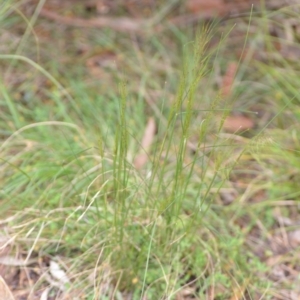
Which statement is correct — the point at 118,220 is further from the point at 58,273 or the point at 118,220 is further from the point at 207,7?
the point at 207,7

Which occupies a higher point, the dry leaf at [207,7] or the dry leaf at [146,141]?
the dry leaf at [207,7]

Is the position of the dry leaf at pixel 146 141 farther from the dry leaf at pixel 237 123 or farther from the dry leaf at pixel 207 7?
the dry leaf at pixel 207 7

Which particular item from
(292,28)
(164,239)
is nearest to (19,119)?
(164,239)

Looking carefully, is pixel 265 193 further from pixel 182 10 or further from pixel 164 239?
pixel 182 10

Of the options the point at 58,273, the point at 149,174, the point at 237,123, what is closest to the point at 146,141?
the point at 149,174

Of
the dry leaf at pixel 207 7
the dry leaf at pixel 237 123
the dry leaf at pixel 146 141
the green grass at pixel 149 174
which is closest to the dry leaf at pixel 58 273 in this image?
the green grass at pixel 149 174

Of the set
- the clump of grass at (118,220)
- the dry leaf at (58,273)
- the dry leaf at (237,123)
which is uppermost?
the clump of grass at (118,220)
